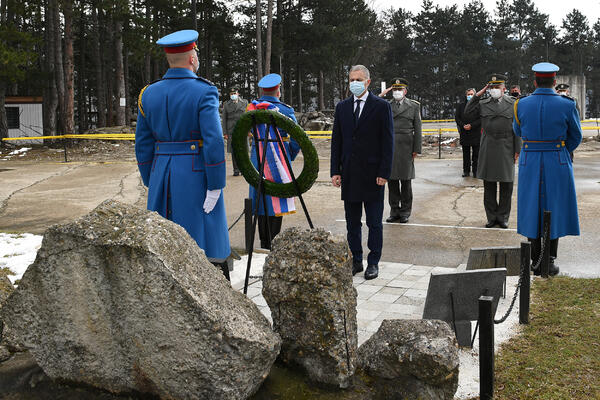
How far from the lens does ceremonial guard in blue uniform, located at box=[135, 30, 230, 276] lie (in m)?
4.49

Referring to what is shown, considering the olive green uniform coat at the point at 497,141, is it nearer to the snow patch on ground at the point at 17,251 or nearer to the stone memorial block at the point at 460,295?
the stone memorial block at the point at 460,295

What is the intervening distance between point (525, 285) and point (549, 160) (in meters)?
2.22

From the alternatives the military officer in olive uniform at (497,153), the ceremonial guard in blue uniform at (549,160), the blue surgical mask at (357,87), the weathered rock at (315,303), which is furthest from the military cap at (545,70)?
the weathered rock at (315,303)

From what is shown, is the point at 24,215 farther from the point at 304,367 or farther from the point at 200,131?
the point at 304,367

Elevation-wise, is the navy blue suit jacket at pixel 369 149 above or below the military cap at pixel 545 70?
below

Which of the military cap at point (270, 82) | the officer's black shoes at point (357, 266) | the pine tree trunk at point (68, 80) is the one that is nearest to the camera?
the officer's black shoes at point (357, 266)

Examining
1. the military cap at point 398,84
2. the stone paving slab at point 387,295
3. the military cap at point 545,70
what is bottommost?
the stone paving slab at point 387,295

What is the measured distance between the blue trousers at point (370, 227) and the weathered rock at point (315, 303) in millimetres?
2712

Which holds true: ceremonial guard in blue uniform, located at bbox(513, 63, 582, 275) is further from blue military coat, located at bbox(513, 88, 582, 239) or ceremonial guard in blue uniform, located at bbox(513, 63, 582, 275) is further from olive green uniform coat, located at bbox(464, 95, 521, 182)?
olive green uniform coat, located at bbox(464, 95, 521, 182)

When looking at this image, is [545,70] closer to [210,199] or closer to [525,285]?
[525,285]

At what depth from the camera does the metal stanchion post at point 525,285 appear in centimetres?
459

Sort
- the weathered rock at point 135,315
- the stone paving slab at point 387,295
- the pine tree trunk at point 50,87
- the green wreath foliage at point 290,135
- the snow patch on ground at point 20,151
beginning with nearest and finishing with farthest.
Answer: the weathered rock at point 135,315, the green wreath foliage at point 290,135, the stone paving slab at point 387,295, the snow patch on ground at point 20,151, the pine tree trunk at point 50,87

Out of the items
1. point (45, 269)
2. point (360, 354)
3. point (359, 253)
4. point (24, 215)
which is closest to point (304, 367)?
point (360, 354)

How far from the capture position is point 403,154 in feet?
30.2
